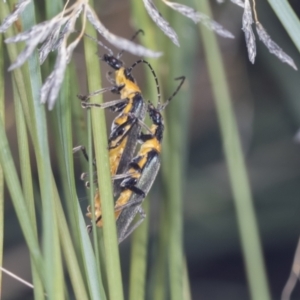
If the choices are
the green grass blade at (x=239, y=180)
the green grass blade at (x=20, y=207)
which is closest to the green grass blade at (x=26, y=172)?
the green grass blade at (x=20, y=207)

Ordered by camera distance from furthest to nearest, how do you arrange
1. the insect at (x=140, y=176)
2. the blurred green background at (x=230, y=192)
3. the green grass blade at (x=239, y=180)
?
1. the blurred green background at (x=230, y=192)
2. the insect at (x=140, y=176)
3. the green grass blade at (x=239, y=180)

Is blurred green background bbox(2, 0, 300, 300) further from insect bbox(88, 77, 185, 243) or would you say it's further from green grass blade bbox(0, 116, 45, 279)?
green grass blade bbox(0, 116, 45, 279)

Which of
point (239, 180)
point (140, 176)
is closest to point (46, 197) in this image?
point (239, 180)

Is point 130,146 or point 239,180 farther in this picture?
point 130,146

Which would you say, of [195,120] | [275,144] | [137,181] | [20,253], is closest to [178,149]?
[137,181]

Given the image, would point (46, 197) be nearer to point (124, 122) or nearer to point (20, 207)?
point (20, 207)

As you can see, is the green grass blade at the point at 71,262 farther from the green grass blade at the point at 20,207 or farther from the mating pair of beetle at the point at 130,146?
the mating pair of beetle at the point at 130,146
